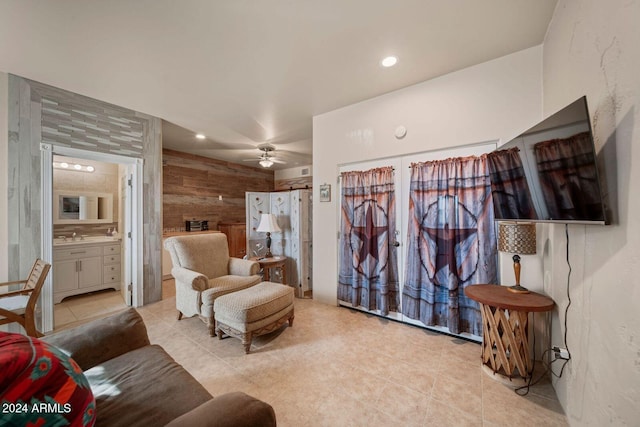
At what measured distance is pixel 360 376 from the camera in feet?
6.15

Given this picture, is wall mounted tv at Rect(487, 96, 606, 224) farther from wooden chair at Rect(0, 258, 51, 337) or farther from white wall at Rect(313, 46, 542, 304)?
wooden chair at Rect(0, 258, 51, 337)

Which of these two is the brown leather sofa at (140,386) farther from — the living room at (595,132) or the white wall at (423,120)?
the white wall at (423,120)

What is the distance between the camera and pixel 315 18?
5.85 ft

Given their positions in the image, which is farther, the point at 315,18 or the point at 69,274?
the point at 69,274

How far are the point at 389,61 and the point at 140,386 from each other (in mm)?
2958

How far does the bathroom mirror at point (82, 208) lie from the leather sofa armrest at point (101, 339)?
11.9 feet

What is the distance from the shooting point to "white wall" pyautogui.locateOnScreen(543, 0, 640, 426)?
0.95m

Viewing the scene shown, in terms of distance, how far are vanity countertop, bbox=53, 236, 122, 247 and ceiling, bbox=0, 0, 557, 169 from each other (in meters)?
2.20

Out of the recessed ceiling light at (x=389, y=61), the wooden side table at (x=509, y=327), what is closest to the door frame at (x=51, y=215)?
the recessed ceiling light at (x=389, y=61)

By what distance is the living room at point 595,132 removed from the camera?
0.99 metres

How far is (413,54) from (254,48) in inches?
56.5

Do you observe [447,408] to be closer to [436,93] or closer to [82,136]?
[436,93]

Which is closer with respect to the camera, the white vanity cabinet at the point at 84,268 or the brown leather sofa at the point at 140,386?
the brown leather sofa at the point at 140,386

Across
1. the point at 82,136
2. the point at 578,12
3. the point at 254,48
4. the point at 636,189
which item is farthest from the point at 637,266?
the point at 82,136
